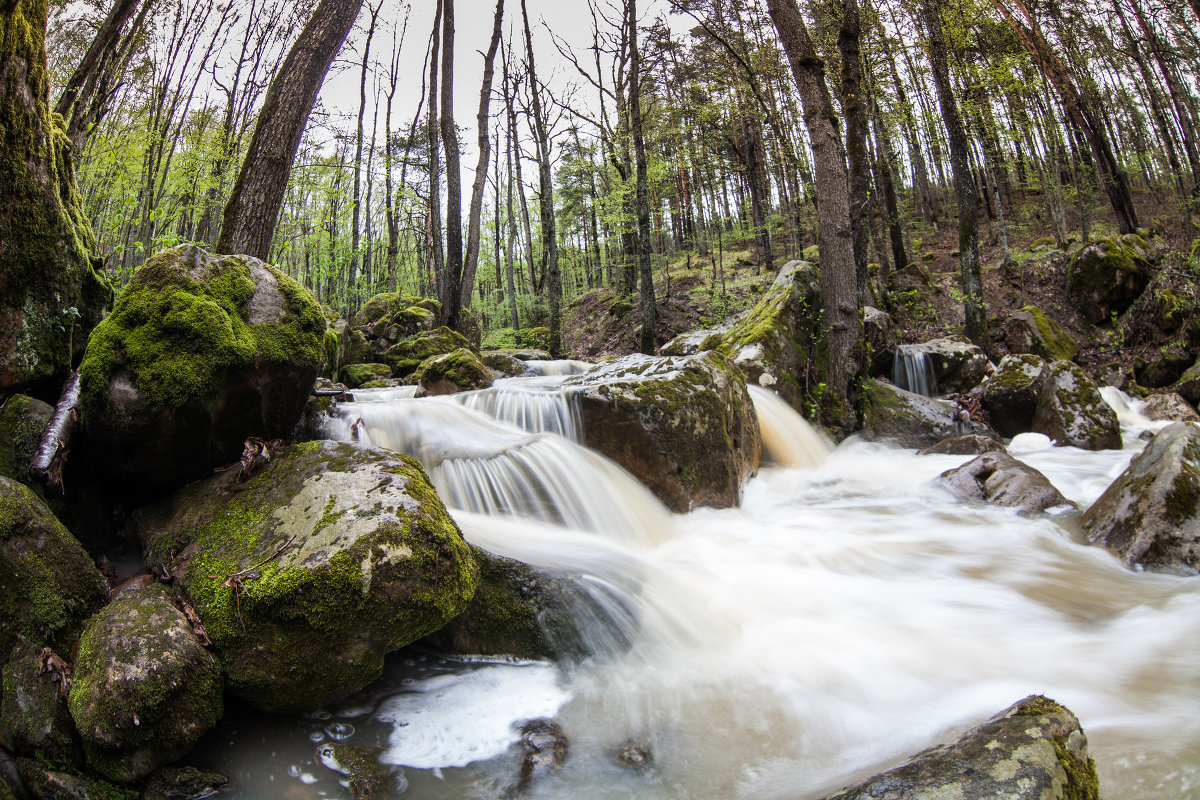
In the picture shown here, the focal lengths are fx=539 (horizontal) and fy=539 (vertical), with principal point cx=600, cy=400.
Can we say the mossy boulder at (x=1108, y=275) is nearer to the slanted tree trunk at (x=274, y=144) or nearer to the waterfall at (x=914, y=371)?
the waterfall at (x=914, y=371)

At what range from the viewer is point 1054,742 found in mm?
1561

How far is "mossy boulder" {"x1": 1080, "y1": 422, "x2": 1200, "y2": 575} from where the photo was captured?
12.1ft

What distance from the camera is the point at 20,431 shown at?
2.98 m

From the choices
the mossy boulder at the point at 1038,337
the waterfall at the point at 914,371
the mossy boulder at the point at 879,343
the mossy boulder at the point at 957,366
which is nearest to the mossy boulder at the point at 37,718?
the mossy boulder at the point at 879,343

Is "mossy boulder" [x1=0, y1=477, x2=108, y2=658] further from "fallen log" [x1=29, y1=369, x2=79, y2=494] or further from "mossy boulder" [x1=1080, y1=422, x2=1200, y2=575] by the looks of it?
"mossy boulder" [x1=1080, y1=422, x2=1200, y2=575]

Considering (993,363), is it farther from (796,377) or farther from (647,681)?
(647,681)

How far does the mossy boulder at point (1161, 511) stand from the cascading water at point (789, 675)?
17cm

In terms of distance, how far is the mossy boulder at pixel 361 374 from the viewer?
10.9m

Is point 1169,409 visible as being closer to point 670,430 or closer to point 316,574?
point 670,430

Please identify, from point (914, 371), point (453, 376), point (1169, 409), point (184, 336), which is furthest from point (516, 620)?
point (1169, 409)

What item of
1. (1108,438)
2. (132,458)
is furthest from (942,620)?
(1108,438)

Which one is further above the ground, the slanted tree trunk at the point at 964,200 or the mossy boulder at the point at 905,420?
the slanted tree trunk at the point at 964,200

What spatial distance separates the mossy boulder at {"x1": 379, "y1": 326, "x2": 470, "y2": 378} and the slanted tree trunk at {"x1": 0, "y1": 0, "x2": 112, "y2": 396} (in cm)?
864

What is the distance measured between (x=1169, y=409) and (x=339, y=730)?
12180 millimetres
